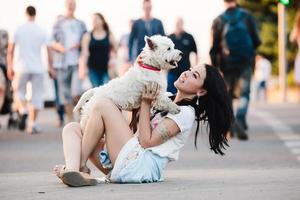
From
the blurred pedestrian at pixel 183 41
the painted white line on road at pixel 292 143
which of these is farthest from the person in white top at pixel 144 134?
the blurred pedestrian at pixel 183 41

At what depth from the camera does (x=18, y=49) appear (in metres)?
18.0

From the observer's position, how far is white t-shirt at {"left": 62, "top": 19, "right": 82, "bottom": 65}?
18.8 m

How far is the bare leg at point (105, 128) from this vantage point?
8.71 m

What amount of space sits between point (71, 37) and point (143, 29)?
1.99m

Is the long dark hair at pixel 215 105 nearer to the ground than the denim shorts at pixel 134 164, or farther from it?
farther from it

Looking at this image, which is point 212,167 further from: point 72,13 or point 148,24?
point 72,13

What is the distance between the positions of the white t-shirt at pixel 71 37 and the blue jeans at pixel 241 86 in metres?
3.80

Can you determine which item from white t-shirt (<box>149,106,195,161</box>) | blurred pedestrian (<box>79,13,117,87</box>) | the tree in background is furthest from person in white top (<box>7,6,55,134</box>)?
the tree in background

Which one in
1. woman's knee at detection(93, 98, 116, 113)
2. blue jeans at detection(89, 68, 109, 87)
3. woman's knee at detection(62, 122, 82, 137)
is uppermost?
woman's knee at detection(93, 98, 116, 113)

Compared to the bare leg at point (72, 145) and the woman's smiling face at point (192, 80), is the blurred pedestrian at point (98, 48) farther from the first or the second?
the bare leg at point (72, 145)

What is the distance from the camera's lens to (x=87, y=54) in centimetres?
1853

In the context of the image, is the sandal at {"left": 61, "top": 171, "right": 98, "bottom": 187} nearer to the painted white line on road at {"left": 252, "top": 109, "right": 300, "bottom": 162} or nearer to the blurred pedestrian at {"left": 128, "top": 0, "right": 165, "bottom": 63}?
the painted white line on road at {"left": 252, "top": 109, "right": 300, "bottom": 162}

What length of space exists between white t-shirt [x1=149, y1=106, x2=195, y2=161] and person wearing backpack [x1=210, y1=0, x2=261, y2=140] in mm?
6549

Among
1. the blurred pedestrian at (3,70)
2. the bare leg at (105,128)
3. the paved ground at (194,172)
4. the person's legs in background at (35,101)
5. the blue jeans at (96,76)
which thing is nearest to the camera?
A: the paved ground at (194,172)
